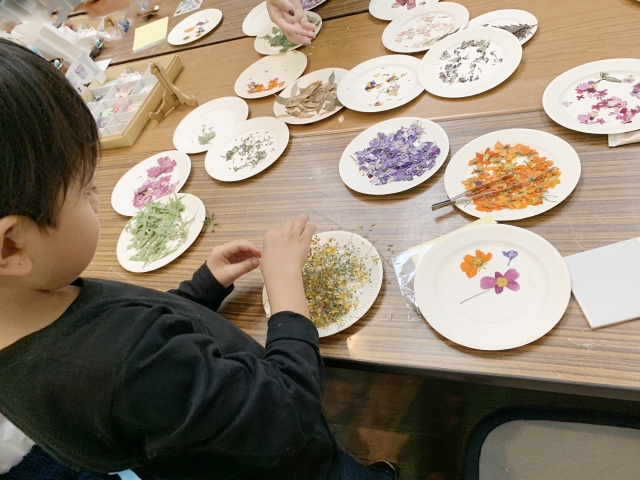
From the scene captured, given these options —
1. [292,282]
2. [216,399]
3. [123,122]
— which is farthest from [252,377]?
[123,122]

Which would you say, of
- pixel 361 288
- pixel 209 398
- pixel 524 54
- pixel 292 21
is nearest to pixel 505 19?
pixel 524 54

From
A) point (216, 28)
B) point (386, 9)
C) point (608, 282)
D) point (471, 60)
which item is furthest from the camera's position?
point (216, 28)

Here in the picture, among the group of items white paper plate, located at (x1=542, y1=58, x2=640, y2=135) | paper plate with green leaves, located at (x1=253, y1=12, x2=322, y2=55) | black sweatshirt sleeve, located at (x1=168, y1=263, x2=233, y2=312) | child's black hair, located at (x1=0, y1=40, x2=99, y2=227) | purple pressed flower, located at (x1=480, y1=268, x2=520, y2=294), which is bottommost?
purple pressed flower, located at (x1=480, y1=268, x2=520, y2=294)

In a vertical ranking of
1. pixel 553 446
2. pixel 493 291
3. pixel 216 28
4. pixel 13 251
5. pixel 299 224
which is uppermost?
pixel 13 251

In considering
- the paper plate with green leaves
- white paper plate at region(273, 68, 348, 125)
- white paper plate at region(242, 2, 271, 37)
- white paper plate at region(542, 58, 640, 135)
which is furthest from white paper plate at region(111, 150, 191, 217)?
white paper plate at region(542, 58, 640, 135)

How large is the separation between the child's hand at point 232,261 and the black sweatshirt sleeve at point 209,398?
304 millimetres

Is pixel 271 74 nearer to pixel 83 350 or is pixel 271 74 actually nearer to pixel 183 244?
pixel 183 244

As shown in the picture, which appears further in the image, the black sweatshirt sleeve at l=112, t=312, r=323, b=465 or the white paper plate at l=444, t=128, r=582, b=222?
the white paper plate at l=444, t=128, r=582, b=222

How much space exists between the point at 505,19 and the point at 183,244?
3.73ft

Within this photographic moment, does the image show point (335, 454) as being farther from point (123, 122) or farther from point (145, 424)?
point (123, 122)

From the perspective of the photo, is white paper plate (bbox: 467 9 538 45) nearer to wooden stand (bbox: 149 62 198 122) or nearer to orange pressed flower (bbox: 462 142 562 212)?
orange pressed flower (bbox: 462 142 562 212)

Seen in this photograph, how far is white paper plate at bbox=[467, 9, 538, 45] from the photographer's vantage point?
45.9 inches

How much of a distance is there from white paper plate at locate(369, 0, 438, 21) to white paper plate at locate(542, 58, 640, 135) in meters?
0.63

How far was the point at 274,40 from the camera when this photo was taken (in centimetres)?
161
